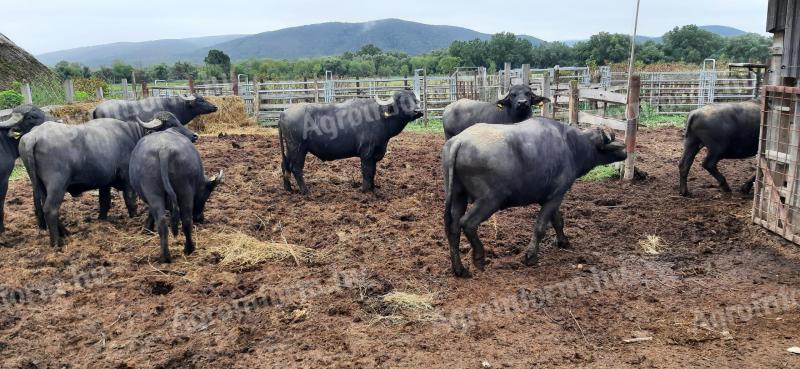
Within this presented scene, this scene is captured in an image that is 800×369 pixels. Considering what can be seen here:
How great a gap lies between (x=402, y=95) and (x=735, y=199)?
5.43m

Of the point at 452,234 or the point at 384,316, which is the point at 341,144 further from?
the point at 384,316

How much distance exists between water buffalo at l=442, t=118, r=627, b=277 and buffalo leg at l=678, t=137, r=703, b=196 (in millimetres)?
3313

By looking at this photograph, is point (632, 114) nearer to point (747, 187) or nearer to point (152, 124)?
point (747, 187)

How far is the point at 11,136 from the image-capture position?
7387 millimetres

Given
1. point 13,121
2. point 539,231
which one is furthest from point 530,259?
point 13,121

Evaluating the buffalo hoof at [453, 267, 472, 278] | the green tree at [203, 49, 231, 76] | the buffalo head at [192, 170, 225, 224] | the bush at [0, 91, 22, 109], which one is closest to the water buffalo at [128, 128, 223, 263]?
the buffalo head at [192, 170, 225, 224]

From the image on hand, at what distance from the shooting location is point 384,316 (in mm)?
4793

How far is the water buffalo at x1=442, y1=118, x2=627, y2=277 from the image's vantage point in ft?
17.7

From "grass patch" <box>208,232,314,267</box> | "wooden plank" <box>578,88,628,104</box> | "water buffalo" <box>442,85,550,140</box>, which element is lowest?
"grass patch" <box>208,232,314,267</box>

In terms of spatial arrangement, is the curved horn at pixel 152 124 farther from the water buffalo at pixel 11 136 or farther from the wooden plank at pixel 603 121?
the wooden plank at pixel 603 121

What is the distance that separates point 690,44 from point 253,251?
73.9m

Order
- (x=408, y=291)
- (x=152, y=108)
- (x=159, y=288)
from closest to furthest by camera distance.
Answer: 1. (x=408, y=291)
2. (x=159, y=288)
3. (x=152, y=108)

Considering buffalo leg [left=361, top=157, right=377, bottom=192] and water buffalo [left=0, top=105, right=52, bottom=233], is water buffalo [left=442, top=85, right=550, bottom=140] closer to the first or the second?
buffalo leg [left=361, top=157, right=377, bottom=192]

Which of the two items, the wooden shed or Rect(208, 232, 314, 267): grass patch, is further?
the wooden shed
